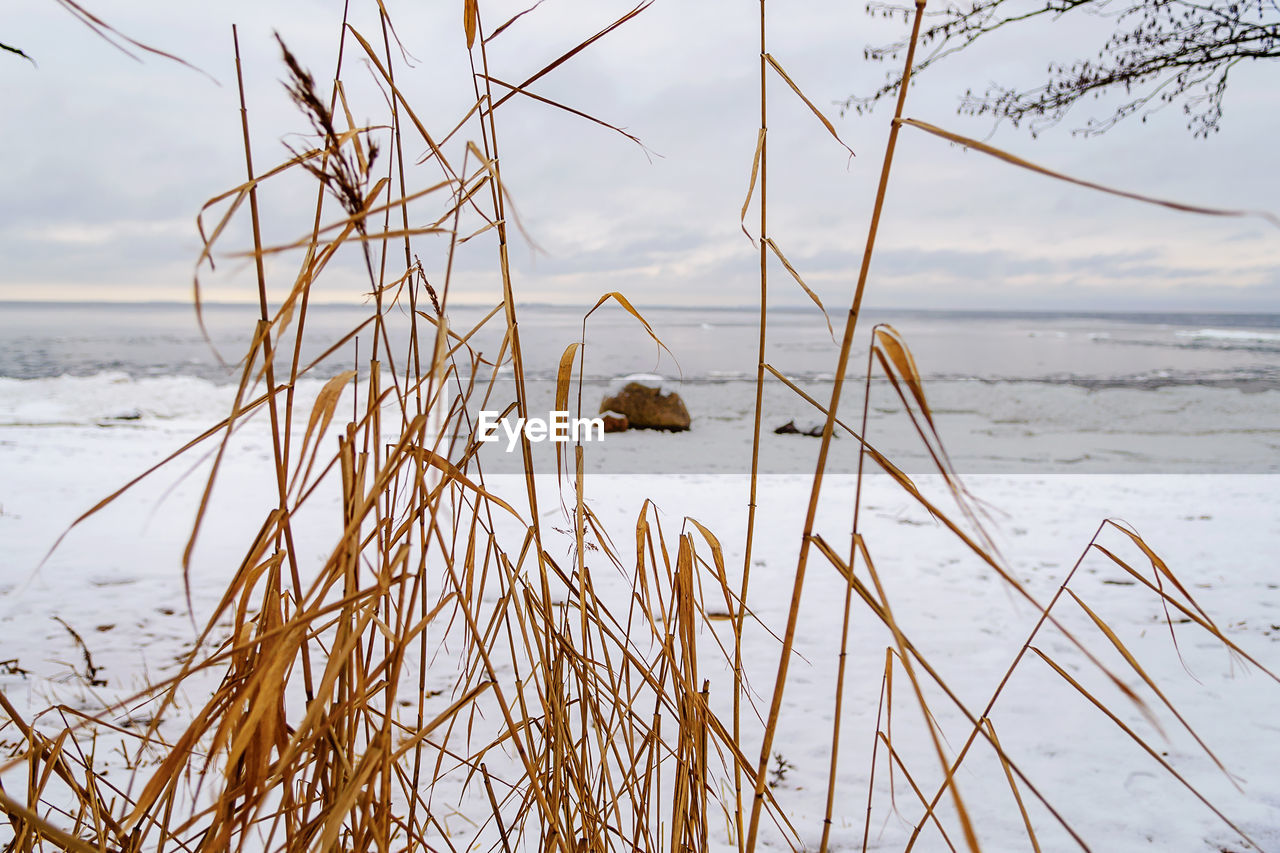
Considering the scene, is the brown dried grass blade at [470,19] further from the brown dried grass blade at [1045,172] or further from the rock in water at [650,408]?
the rock in water at [650,408]

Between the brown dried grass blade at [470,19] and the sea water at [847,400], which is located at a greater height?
the brown dried grass blade at [470,19]

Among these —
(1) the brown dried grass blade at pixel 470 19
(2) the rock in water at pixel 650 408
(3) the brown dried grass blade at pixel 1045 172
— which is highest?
(1) the brown dried grass blade at pixel 470 19

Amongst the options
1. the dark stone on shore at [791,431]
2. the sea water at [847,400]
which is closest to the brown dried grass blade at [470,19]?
the sea water at [847,400]

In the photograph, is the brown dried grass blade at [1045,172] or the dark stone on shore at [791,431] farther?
the dark stone on shore at [791,431]

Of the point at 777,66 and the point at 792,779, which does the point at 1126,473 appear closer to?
the point at 792,779

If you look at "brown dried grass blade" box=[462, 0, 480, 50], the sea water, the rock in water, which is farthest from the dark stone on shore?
"brown dried grass blade" box=[462, 0, 480, 50]

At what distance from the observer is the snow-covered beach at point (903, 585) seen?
152cm

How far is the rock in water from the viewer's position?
7363mm

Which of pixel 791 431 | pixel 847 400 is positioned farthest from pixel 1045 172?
pixel 847 400

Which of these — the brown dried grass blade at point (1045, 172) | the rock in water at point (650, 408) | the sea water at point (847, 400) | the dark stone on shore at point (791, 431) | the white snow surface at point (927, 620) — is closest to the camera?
the brown dried grass blade at point (1045, 172)

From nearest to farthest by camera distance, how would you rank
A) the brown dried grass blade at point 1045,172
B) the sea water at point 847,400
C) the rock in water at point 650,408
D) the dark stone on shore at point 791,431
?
the brown dried grass blade at point 1045,172
the sea water at point 847,400
the dark stone on shore at point 791,431
the rock in water at point 650,408

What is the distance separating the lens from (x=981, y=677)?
209 centimetres

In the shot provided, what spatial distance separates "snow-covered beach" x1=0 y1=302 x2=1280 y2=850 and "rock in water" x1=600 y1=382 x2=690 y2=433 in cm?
22

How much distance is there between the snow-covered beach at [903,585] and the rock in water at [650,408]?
224 mm
